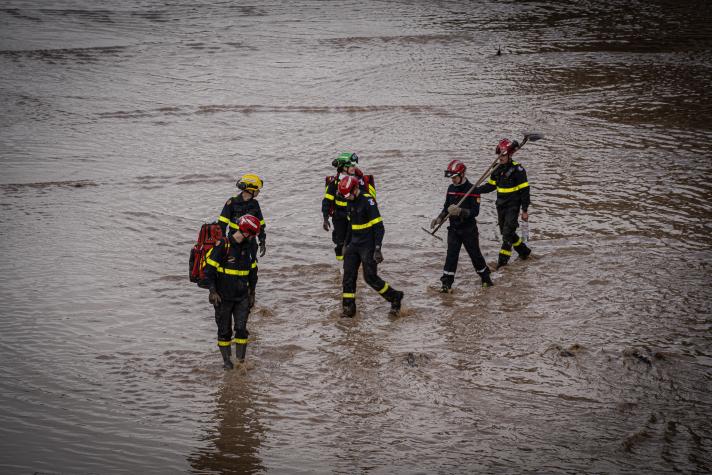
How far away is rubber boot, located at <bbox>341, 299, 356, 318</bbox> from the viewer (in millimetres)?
9883

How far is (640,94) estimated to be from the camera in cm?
1912

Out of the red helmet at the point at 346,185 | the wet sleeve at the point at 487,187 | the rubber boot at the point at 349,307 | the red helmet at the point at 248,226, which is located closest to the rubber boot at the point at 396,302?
the rubber boot at the point at 349,307

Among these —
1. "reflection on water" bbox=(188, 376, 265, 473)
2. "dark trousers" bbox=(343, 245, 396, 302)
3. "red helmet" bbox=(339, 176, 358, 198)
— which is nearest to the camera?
"reflection on water" bbox=(188, 376, 265, 473)

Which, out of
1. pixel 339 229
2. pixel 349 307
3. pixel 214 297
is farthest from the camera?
pixel 339 229

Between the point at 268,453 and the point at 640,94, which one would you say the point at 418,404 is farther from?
the point at 640,94

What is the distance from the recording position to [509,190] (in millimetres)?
10945

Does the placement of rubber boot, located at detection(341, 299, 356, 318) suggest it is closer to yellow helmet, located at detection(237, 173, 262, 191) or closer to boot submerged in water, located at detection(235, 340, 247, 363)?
boot submerged in water, located at detection(235, 340, 247, 363)

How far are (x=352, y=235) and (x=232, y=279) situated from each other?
1.96 meters

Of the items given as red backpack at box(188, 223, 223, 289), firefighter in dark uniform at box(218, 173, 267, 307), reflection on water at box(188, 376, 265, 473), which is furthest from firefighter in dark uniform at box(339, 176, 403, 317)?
reflection on water at box(188, 376, 265, 473)

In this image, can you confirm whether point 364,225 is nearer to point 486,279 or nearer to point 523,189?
point 486,279

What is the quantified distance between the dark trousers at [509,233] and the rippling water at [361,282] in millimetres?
310

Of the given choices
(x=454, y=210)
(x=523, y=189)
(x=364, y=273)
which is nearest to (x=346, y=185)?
(x=364, y=273)

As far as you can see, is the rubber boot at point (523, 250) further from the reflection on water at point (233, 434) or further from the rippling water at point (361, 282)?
the reflection on water at point (233, 434)

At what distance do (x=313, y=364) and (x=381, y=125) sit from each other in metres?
10.8
